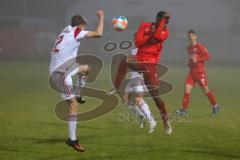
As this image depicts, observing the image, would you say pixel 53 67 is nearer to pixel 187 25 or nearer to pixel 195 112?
pixel 195 112

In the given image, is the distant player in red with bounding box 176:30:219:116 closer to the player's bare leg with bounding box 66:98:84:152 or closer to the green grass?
the green grass

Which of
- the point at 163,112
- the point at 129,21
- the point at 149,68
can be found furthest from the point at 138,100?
the point at 129,21

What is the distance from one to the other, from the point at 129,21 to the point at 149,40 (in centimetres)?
4790

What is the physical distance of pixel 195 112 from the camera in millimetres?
15617

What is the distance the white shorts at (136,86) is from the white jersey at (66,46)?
2619 millimetres

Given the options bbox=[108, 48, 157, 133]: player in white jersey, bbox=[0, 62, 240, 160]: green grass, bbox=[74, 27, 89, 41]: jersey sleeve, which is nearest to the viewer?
bbox=[0, 62, 240, 160]: green grass

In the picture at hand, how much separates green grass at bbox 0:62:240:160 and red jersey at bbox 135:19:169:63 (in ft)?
5.54

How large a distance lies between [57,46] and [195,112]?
22.0 feet

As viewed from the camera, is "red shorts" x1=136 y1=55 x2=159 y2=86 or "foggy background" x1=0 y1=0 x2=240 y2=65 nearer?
"red shorts" x1=136 y1=55 x2=159 y2=86

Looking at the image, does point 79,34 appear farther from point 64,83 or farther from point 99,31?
point 64,83

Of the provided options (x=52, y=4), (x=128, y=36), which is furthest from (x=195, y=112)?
(x=52, y=4)

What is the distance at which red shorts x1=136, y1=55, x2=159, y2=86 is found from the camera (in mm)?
11898

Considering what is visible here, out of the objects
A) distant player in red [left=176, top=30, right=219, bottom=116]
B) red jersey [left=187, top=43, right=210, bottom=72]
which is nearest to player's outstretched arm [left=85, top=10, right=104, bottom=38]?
distant player in red [left=176, top=30, right=219, bottom=116]

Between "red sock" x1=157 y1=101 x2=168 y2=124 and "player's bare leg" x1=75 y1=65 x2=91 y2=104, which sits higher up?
"player's bare leg" x1=75 y1=65 x2=91 y2=104
